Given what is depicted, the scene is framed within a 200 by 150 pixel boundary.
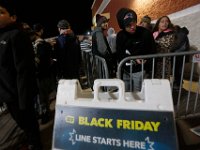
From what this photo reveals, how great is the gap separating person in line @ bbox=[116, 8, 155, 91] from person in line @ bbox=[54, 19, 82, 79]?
1147 mm

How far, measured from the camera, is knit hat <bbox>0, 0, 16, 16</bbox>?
251cm

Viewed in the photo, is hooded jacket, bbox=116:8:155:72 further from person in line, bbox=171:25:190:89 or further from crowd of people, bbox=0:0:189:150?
person in line, bbox=171:25:190:89

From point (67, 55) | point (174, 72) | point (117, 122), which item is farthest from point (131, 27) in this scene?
point (117, 122)

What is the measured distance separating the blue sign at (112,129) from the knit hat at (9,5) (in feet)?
4.69

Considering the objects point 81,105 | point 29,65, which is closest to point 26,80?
point 29,65

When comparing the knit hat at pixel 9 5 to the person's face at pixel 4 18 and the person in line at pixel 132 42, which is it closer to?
the person's face at pixel 4 18

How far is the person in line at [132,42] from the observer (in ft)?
10.3

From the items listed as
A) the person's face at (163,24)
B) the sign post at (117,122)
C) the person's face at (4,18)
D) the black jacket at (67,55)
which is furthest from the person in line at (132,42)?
the sign post at (117,122)

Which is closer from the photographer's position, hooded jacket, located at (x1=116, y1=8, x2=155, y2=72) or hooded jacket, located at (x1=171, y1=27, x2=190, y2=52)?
hooded jacket, located at (x1=116, y1=8, x2=155, y2=72)

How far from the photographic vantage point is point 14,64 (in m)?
2.48

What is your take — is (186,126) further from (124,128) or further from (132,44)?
(124,128)

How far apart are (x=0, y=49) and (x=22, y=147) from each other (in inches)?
54.0

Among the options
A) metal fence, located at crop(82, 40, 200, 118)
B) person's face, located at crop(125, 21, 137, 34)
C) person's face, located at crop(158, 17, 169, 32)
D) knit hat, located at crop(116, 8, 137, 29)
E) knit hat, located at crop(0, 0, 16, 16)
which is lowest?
metal fence, located at crop(82, 40, 200, 118)

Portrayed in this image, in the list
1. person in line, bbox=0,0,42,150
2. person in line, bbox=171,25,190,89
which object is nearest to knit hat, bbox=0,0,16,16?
person in line, bbox=0,0,42,150
